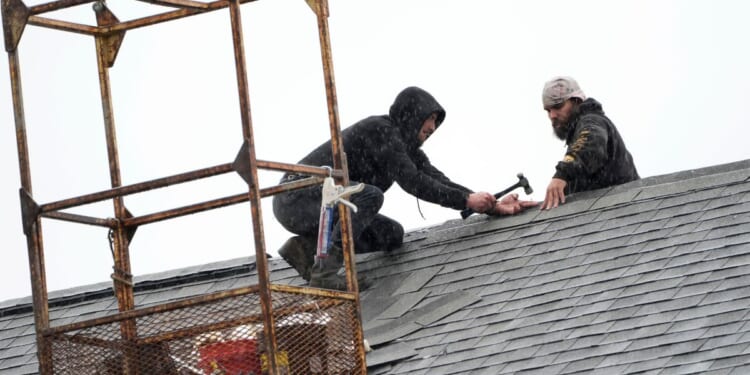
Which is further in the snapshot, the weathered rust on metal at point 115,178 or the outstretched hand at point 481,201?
the outstretched hand at point 481,201

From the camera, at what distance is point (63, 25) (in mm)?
9453

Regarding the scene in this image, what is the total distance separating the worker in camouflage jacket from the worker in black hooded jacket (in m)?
0.36

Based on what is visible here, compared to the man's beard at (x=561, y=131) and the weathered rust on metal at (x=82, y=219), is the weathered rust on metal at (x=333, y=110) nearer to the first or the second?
the weathered rust on metal at (x=82, y=219)

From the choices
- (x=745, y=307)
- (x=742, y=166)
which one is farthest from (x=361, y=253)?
(x=745, y=307)

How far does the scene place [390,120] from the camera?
36.7 feet

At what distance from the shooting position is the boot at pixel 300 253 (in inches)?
418

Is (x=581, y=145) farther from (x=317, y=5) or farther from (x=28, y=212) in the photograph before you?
(x=28, y=212)

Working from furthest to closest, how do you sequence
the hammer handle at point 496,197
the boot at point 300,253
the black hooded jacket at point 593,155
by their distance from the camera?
1. the hammer handle at point 496,197
2. the black hooded jacket at point 593,155
3. the boot at point 300,253

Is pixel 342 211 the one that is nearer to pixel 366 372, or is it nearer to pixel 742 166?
pixel 366 372

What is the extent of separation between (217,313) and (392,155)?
2.85 metres

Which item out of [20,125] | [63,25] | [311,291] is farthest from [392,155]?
[20,125]

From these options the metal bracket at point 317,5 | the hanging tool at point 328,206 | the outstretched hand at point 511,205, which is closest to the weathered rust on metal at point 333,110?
the metal bracket at point 317,5

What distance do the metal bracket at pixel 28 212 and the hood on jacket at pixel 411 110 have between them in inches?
130

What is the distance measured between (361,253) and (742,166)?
264 cm
